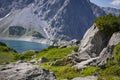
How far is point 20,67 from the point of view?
1027 inches

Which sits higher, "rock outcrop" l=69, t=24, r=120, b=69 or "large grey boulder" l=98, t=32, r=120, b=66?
"rock outcrop" l=69, t=24, r=120, b=69

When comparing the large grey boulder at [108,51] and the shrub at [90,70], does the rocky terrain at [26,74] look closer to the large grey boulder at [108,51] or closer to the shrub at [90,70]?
the shrub at [90,70]

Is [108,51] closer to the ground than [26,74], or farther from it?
farther from it

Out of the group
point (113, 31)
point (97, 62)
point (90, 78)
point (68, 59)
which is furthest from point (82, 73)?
point (113, 31)

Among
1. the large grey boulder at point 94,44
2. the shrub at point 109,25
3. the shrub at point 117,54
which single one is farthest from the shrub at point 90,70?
the shrub at point 109,25

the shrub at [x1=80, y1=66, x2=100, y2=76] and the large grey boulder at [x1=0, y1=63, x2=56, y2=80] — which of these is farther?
the shrub at [x1=80, y1=66, x2=100, y2=76]

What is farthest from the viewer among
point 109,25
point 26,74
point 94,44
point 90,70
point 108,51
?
point 94,44

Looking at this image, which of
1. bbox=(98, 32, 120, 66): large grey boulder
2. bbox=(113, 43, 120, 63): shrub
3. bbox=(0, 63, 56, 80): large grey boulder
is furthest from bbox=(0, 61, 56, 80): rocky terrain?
bbox=(98, 32, 120, 66): large grey boulder

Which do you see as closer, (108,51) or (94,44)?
(108,51)

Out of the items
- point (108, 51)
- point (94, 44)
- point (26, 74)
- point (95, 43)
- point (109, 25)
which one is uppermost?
point (109, 25)

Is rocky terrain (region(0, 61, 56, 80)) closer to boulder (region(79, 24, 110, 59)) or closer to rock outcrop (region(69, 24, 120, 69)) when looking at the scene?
rock outcrop (region(69, 24, 120, 69))

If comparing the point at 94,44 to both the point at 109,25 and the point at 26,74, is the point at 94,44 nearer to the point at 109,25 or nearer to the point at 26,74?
the point at 109,25

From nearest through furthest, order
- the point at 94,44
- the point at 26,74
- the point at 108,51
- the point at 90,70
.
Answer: the point at 26,74
the point at 90,70
the point at 108,51
the point at 94,44

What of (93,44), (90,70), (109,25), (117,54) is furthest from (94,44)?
(90,70)
